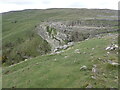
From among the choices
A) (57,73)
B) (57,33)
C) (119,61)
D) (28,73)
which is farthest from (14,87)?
(57,33)

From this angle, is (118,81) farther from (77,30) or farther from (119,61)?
(77,30)

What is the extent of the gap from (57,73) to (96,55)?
674 cm

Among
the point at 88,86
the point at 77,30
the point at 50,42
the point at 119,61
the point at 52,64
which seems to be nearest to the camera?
the point at 88,86

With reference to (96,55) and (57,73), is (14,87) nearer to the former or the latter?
(57,73)

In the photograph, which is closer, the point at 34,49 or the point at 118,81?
the point at 118,81

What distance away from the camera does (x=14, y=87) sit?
19.0 m

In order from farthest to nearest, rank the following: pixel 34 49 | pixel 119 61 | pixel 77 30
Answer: pixel 34 49 → pixel 77 30 → pixel 119 61

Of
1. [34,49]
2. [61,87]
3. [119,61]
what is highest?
[119,61]

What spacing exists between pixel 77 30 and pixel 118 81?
33653 millimetres

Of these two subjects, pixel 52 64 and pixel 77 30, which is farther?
pixel 77 30

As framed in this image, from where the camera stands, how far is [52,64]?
2283 centimetres

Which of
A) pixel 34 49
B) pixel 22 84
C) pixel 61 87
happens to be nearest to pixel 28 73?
pixel 22 84

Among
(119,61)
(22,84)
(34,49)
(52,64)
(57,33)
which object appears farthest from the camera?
(34,49)

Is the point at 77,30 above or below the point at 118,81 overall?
above
